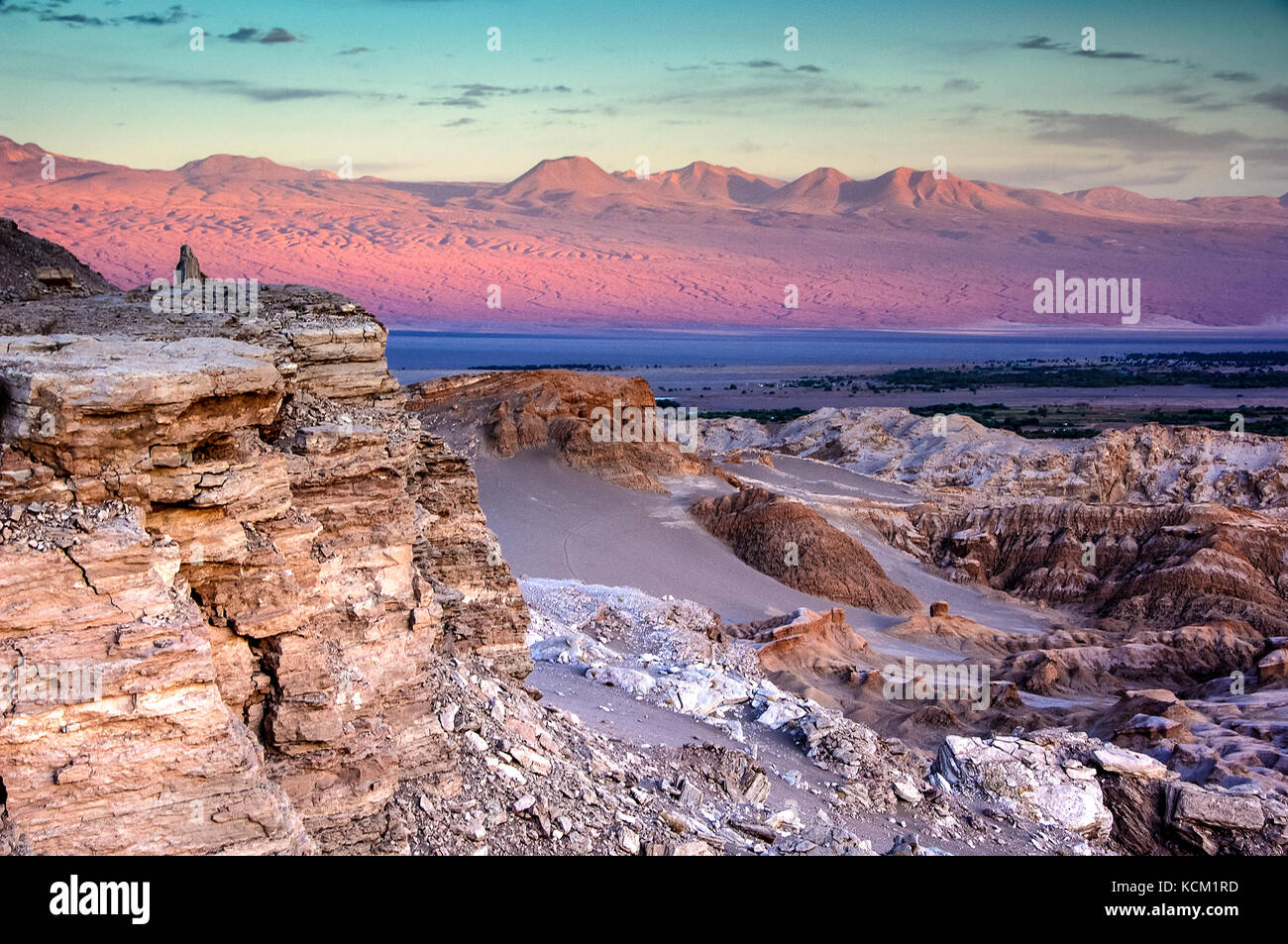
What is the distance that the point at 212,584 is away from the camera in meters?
6.75

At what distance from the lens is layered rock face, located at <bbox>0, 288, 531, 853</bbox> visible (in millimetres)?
5375

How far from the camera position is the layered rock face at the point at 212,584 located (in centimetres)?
538

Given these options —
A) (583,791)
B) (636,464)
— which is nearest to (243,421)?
(583,791)

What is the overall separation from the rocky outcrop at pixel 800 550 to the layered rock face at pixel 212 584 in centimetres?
2323

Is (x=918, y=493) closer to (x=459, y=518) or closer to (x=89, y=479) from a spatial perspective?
(x=459, y=518)

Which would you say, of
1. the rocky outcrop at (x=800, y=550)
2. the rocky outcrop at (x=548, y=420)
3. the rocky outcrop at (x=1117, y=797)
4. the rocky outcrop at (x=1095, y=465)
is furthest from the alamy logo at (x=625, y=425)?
the rocky outcrop at (x=1117, y=797)

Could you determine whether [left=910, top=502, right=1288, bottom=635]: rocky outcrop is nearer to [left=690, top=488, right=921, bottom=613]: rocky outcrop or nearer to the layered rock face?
[left=690, top=488, right=921, bottom=613]: rocky outcrop

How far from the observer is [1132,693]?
1978 cm

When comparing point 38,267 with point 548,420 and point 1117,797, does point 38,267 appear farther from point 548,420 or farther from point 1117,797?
point 548,420

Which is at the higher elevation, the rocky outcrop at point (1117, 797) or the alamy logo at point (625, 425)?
the alamy logo at point (625, 425)

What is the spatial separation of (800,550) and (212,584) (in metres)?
26.2
